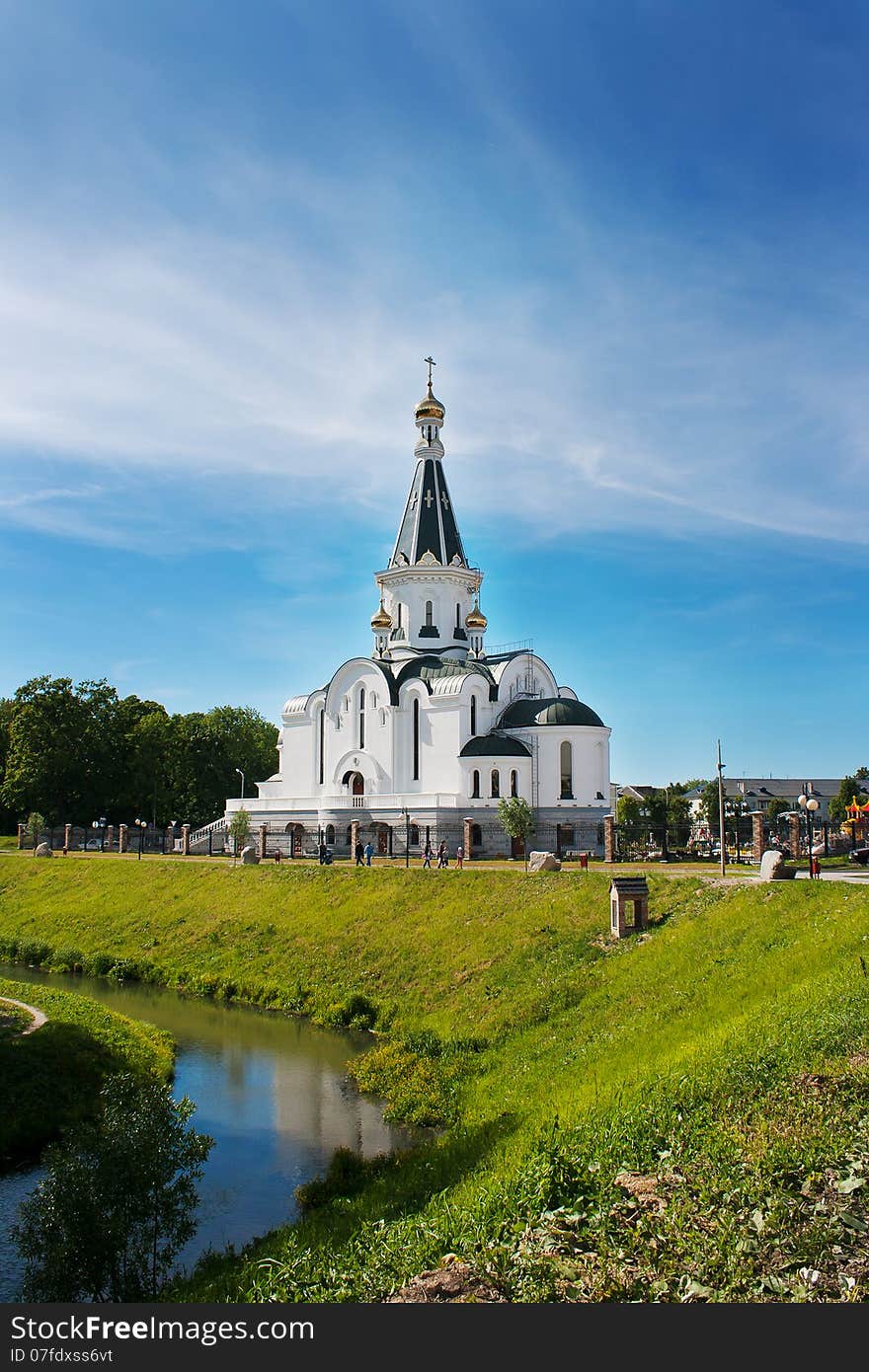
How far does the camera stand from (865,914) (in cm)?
1689

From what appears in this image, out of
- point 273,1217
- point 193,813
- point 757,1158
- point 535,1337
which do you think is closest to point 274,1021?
point 273,1217

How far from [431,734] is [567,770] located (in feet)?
22.5

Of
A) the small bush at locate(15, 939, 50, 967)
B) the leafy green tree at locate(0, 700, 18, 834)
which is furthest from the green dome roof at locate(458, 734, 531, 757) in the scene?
the leafy green tree at locate(0, 700, 18, 834)

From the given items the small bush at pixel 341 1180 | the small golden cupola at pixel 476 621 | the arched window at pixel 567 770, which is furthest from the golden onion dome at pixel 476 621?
the small bush at pixel 341 1180

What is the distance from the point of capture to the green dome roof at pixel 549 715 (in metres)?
45.1

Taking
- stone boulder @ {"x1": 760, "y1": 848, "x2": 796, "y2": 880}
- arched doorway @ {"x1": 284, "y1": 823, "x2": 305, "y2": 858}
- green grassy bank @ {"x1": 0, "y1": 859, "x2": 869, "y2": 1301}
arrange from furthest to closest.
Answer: arched doorway @ {"x1": 284, "y1": 823, "x2": 305, "y2": 858} → stone boulder @ {"x1": 760, "y1": 848, "x2": 796, "y2": 880} → green grassy bank @ {"x1": 0, "y1": 859, "x2": 869, "y2": 1301}

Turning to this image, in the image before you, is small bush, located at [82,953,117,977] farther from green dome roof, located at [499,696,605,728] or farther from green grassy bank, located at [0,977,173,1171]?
green dome roof, located at [499,696,605,728]

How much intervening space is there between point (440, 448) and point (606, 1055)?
141ft

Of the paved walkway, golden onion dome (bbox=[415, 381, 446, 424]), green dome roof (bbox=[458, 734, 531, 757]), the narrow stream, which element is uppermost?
golden onion dome (bbox=[415, 381, 446, 424])

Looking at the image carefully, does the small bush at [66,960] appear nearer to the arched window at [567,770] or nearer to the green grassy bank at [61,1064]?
the green grassy bank at [61,1064]

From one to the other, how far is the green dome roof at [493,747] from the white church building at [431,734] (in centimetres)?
6

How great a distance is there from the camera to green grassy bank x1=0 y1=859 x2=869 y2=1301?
7.90 m

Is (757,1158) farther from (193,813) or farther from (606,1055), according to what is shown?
(193,813)

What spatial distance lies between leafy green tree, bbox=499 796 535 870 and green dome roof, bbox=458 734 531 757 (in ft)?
11.1
